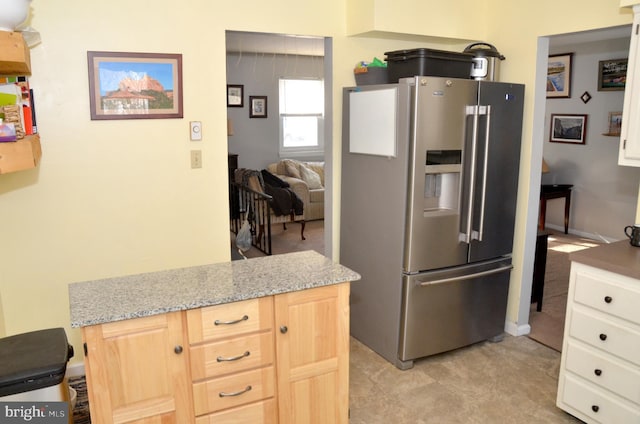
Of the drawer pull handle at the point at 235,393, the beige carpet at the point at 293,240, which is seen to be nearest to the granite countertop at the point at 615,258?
the drawer pull handle at the point at 235,393

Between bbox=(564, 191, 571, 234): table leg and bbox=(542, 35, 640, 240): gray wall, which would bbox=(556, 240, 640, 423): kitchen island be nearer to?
bbox=(542, 35, 640, 240): gray wall

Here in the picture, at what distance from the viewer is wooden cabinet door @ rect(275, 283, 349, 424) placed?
211 cm

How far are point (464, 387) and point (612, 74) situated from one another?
186 inches

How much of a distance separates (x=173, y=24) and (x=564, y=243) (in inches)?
206

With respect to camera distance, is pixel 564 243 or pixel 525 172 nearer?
pixel 525 172

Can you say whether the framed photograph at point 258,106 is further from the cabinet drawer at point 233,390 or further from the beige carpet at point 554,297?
the cabinet drawer at point 233,390

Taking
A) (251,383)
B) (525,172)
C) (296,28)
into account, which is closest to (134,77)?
(296,28)

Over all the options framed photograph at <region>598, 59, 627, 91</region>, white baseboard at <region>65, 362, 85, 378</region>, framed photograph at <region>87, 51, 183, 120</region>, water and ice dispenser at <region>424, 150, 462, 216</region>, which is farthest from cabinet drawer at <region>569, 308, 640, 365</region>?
framed photograph at <region>598, 59, 627, 91</region>

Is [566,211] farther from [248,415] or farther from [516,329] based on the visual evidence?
[248,415]

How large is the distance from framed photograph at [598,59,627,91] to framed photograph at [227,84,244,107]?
480cm

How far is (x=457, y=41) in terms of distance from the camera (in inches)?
150

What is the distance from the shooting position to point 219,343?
1.99 meters

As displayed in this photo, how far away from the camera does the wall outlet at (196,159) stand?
3.14 meters

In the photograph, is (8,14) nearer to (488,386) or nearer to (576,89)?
(488,386)
